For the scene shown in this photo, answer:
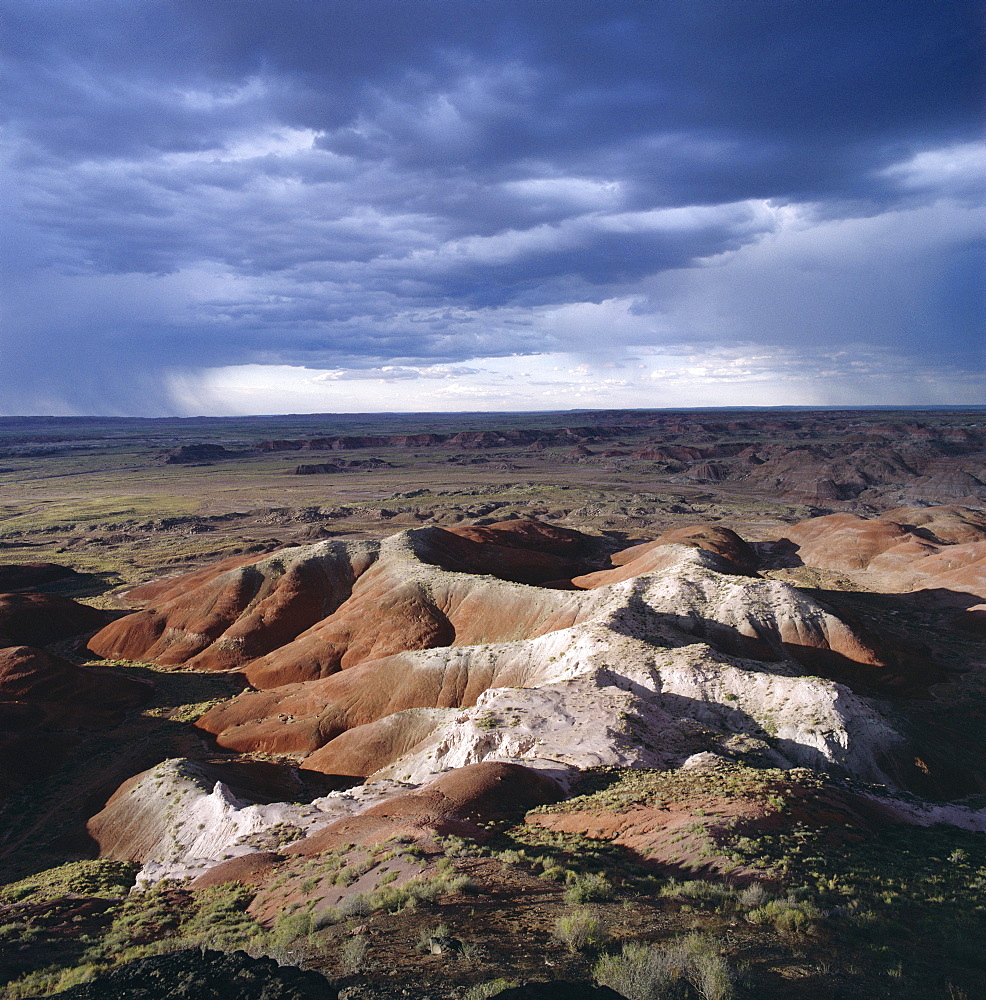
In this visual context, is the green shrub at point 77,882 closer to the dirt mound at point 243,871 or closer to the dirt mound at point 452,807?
the dirt mound at point 243,871

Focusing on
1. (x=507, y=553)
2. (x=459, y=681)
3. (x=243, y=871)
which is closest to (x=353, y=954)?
(x=243, y=871)

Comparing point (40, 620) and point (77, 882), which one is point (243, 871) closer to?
point (77, 882)

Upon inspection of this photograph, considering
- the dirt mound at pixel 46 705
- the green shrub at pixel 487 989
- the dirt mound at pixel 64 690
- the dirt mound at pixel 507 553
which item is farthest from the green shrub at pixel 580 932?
the dirt mound at pixel 507 553

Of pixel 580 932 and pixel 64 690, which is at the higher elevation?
pixel 580 932

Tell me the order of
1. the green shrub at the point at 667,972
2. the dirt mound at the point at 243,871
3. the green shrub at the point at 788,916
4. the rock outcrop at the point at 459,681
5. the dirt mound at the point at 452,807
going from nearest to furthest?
the green shrub at the point at 667,972 → the green shrub at the point at 788,916 → the dirt mound at the point at 243,871 → the dirt mound at the point at 452,807 → the rock outcrop at the point at 459,681

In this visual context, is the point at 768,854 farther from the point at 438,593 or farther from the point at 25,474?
the point at 25,474

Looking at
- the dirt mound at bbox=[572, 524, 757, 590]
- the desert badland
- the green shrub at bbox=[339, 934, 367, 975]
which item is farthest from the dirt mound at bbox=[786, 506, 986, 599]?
the green shrub at bbox=[339, 934, 367, 975]

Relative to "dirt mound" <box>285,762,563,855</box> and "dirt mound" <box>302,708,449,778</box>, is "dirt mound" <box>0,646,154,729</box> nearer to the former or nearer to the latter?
"dirt mound" <box>302,708,449,778</box>
